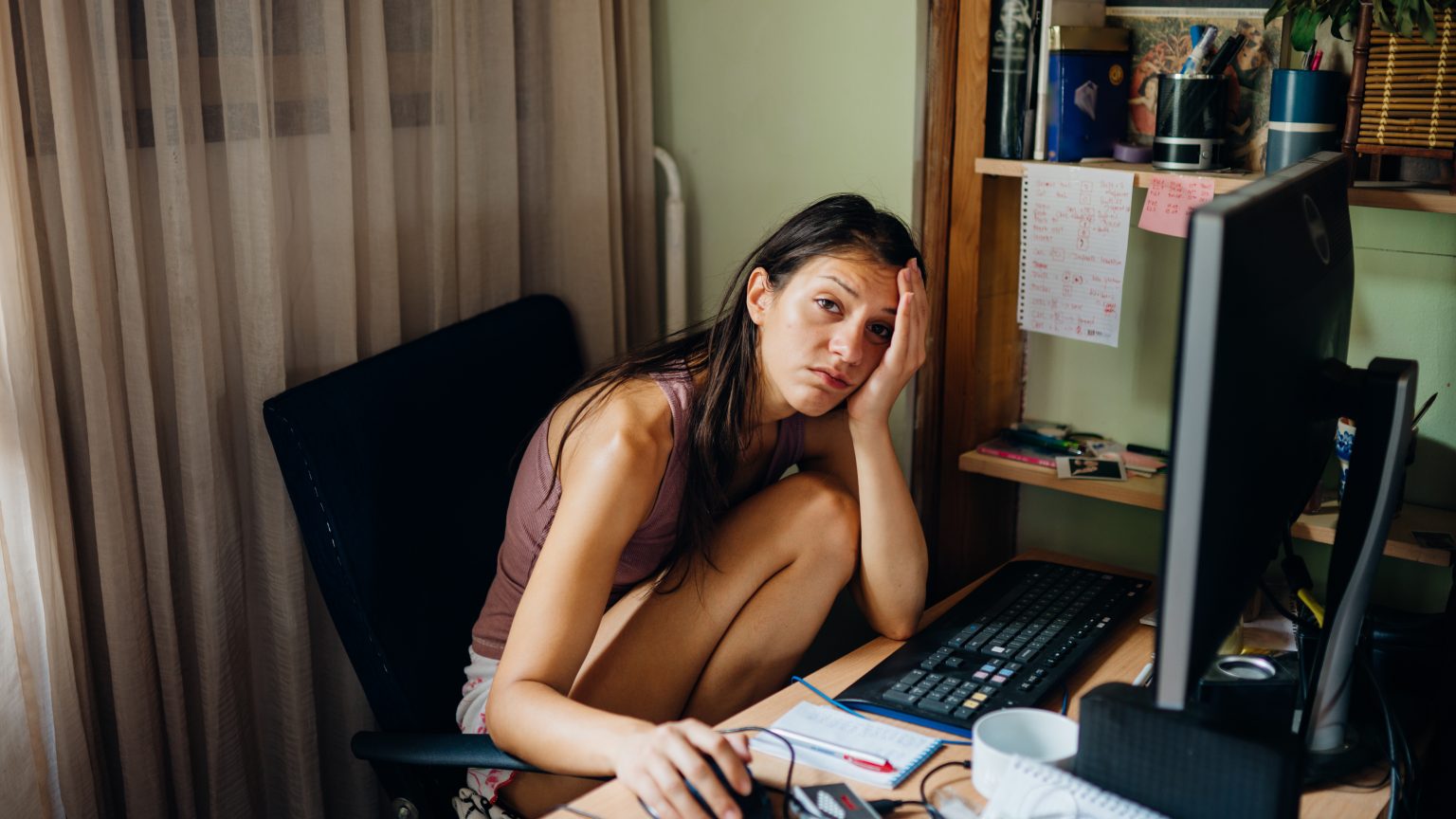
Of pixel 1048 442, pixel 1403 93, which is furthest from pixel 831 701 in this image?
pixel 1403 93

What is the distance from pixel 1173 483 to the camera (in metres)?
0.88

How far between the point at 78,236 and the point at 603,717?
0.79 m

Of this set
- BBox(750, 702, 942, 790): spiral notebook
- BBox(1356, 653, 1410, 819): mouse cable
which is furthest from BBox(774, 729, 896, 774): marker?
BBox(1356, 653, 1410, 819): mouse cable

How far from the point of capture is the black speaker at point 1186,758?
3.33ft

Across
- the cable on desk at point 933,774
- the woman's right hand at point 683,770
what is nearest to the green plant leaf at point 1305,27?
the cable on desk at point 933,774

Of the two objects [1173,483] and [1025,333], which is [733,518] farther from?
[1173,483]

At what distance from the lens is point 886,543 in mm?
1635

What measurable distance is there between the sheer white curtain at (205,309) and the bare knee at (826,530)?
0.48 metres

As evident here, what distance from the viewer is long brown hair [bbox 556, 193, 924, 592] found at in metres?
1.54

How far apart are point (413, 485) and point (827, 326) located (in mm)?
548

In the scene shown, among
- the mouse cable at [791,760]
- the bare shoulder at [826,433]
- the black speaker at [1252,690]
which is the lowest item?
the mouse cable at [791,760]

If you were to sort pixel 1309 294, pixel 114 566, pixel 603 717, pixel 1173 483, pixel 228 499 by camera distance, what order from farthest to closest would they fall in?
pixel 228 499 < pixel 114 566 < pixel 603 717 < pixel 1309 294 < pixel 1173 483

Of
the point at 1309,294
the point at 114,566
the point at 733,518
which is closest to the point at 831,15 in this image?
the point at 733,518

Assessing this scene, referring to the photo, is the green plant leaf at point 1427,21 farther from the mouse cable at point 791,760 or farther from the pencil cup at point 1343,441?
the mouse cable at point 791,760
